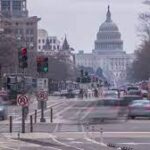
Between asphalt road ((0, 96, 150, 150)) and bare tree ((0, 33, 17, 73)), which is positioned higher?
bare tree ((0, 33, 17, 73))

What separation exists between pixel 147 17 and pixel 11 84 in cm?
3934

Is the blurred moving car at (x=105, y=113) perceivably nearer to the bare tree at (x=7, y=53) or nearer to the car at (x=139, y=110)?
the car at (x=139, y=110)

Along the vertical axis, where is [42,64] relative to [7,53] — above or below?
below

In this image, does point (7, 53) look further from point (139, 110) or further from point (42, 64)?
point (42, 64)

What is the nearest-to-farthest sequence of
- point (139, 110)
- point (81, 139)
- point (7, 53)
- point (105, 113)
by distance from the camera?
point (81, 139)
point (139, 110)
point (105, 113)
point (7, 53)

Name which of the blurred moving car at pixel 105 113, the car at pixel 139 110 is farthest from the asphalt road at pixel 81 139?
the car at pixel 139 110

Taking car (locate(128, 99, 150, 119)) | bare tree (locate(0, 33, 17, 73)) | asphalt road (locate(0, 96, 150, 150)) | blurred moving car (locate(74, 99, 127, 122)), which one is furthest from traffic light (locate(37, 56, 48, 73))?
bare tree (locate(0, 33, 17, 73))

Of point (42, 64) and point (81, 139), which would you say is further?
point (42, 64)

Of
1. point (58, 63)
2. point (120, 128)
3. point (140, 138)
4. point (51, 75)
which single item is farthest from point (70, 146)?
point (58, 63)

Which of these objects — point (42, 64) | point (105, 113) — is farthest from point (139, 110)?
point (42, 64)

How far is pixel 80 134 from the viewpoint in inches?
1455

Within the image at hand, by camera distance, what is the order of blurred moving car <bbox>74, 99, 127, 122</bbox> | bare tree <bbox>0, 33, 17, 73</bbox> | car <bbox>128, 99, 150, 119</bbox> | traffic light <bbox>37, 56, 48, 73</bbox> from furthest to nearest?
bare tree <bbox>0, 33, 17, 73</bbox>
car <bbox>128, 99, 150, 119</bbox>
blurred moving car <bbox>74, 99, 127, 122</bbox>
traffic light <bbox>37, 56, 48, 73</bbox>

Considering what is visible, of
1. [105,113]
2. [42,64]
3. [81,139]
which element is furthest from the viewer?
[105,113]

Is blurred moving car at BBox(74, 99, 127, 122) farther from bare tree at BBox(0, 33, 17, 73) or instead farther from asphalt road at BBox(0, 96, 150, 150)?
bare tree at BBox(0, 33, 17, 73)
